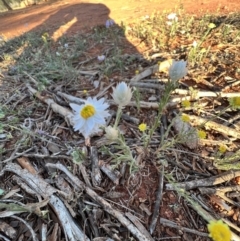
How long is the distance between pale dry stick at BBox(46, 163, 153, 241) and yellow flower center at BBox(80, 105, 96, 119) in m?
0.38

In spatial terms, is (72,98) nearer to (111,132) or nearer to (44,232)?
(111,132)

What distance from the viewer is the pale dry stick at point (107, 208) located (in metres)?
1.20

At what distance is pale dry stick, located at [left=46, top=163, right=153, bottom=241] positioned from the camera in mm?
1202

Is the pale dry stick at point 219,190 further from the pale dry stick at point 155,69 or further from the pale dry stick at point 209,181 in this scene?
the pale dry stick at point 155,69

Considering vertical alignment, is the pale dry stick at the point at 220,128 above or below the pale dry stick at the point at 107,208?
below

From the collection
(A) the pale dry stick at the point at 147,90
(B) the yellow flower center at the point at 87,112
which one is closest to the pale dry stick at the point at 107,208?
(B) the yellow flower center at the point at 87,112

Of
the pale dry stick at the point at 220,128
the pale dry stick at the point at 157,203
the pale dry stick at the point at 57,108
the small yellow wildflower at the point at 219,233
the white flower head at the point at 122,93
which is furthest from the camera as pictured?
the pale dry stick at the point at 57,108

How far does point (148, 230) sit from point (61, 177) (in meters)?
0.55

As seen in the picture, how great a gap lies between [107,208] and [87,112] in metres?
0.49

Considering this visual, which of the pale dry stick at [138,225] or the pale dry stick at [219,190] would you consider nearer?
the pale dry stick at [138,225]

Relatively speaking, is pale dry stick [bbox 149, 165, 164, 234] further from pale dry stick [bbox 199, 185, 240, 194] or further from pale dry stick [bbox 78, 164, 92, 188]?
pale dry stick [bbox 78, 164, 92, 188]

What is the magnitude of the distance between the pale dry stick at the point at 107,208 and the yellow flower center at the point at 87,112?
38 cm

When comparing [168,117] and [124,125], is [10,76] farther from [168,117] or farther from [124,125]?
[168,117]

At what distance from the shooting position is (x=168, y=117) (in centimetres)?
181
